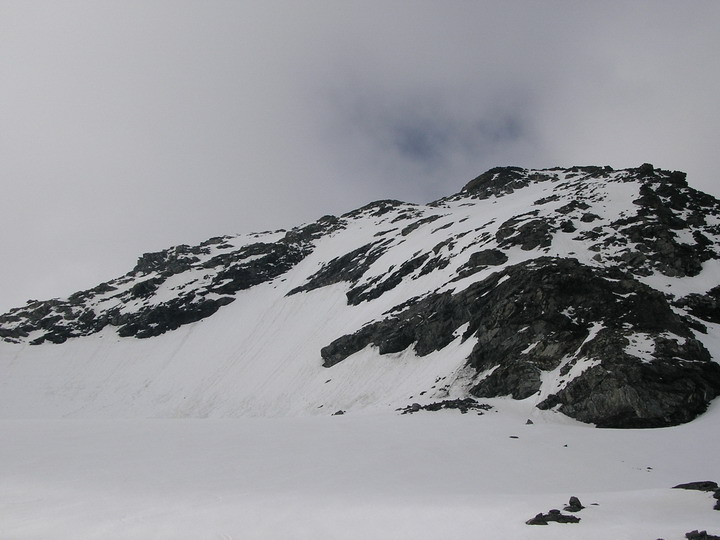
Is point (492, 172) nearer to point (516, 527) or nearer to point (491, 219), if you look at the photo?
point (491, 219)

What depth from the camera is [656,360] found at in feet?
71.6

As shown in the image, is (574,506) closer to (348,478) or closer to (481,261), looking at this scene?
(348,478)

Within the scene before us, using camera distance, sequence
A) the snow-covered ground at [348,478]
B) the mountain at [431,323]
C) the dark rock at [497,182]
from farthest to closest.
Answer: the dark rock at [497,182] → the mountain at [431,323] → the snow-covered ground at [348,478]

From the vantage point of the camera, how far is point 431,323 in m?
37.6

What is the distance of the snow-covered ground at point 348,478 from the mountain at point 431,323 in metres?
3.89

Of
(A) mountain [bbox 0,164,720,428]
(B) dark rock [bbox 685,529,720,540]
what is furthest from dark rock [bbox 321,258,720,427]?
(B) dark rock [bbox 685,529,720,540]

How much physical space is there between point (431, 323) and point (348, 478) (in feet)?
84.1

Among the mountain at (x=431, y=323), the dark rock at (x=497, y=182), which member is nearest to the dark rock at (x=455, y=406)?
the mountain at (x=431, y=323)

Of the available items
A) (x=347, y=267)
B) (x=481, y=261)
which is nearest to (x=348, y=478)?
(x=481, y=261)

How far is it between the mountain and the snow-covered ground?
389cm

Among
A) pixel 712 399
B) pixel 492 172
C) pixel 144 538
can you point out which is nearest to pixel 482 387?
pixel 712 399

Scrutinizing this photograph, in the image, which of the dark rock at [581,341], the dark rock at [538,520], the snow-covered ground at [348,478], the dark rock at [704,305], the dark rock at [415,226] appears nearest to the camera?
the dark rock at [538,520]

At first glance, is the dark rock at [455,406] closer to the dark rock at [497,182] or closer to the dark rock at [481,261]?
the dark rock at [481,261]

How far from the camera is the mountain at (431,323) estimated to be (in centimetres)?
2364
